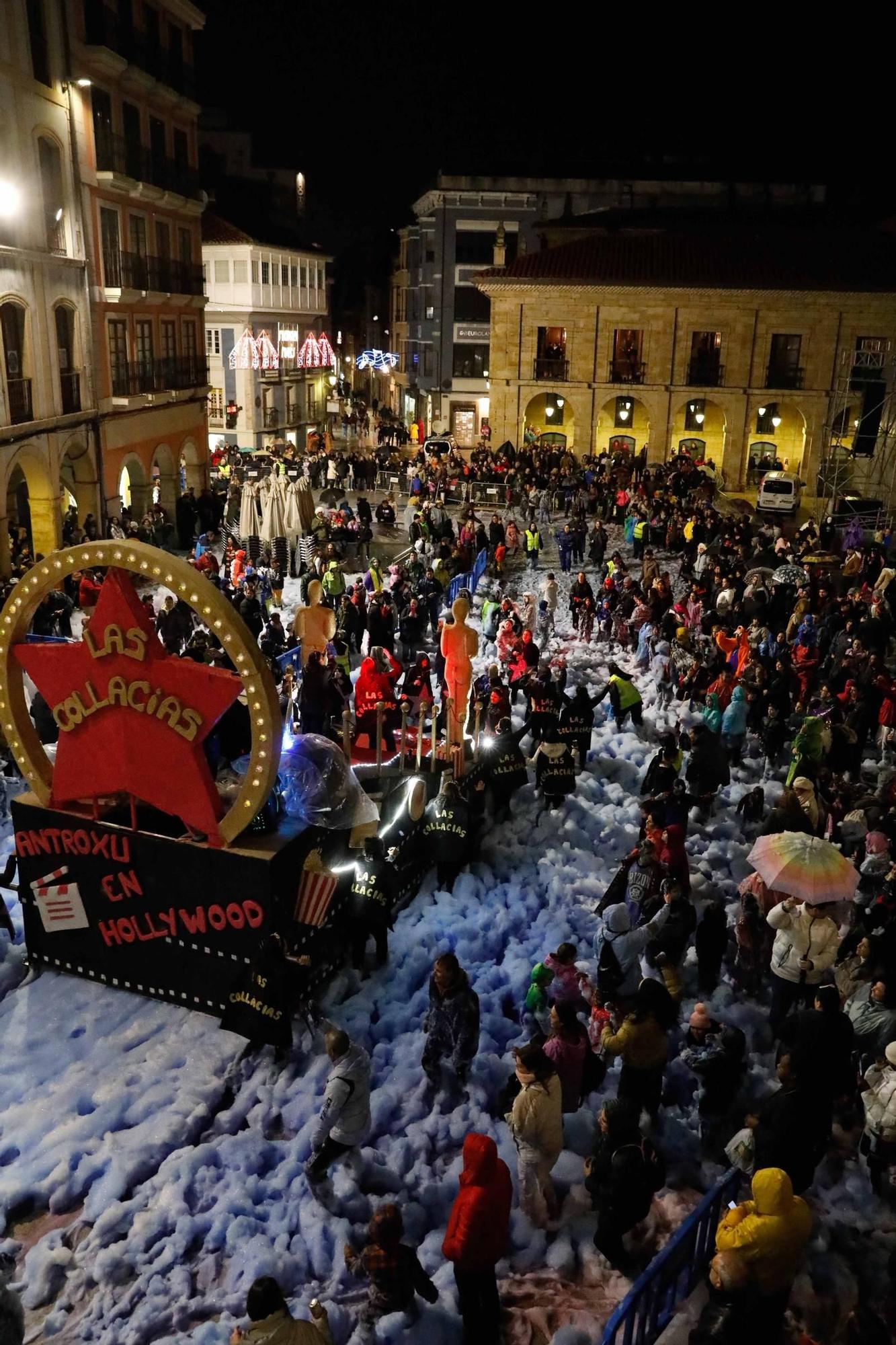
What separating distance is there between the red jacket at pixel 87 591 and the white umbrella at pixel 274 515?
5.07 m

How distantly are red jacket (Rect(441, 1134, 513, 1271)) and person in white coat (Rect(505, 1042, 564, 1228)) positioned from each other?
610 millimetres

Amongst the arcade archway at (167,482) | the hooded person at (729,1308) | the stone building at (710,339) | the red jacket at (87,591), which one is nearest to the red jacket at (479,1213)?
the hooded person at (729,1308)

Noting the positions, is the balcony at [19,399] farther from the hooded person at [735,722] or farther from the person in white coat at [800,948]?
the person in white coat at [800,948]

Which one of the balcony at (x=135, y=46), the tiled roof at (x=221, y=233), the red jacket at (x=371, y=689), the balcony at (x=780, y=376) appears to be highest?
the balcony at (x=135, y=46)

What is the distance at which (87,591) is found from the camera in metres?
16.7

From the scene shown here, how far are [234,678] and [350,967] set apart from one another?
289 centimetres

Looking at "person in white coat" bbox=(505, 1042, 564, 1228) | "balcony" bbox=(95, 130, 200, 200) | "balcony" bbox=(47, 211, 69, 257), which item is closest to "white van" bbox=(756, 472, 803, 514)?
"balcony" bbox=(95, 130, 200, 200)

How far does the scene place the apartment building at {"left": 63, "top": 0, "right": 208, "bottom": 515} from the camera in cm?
2264

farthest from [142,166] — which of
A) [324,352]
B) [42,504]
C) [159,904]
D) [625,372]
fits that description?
[159,904]

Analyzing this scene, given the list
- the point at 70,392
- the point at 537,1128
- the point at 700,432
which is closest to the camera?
the point at 537,1128

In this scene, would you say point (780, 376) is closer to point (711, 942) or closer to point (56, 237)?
point (56, 237)

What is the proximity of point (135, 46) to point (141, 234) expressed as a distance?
4138mm

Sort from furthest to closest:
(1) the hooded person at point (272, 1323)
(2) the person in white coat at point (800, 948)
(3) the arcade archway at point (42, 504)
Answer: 1. (3) the arcade archway at point (42, 504)
2. (2) the person in white coat at point (800, 948)
3. (1) the hooded person at point (272, 1323)

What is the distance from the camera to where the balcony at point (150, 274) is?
2375cm
